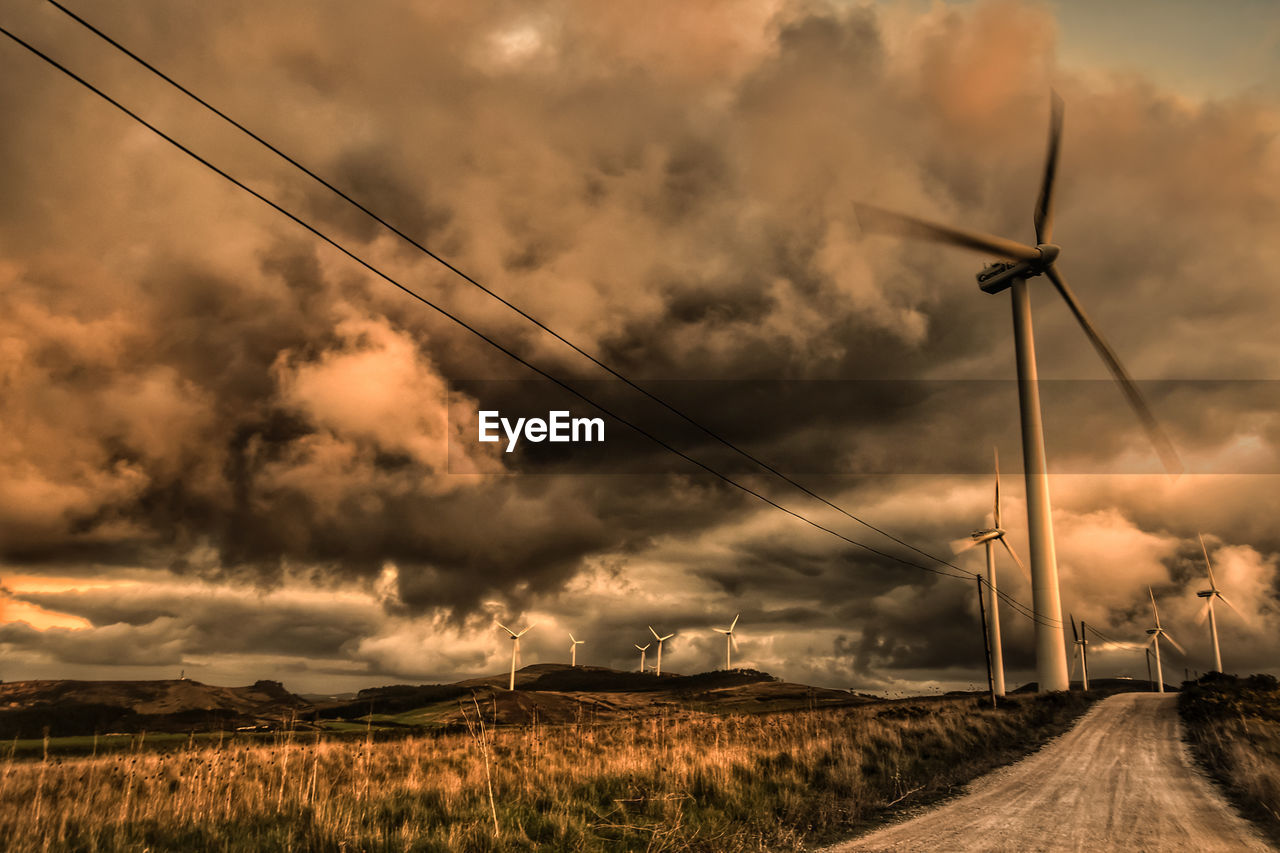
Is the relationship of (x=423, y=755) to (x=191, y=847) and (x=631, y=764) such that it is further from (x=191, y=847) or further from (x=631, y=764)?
(x=191, y=847)

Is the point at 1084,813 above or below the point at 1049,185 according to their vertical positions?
below

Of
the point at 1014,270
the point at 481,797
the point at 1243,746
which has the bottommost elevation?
the point at 1243,746

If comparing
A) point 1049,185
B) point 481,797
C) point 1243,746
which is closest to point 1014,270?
point 1049,185

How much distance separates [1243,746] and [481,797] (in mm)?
24154

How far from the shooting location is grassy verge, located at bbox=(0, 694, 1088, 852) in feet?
33.4

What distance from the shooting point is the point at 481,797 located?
535 inches

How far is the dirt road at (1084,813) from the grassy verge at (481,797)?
1.10 m

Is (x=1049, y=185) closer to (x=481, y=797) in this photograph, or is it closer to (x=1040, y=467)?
(x=1040, y=467)

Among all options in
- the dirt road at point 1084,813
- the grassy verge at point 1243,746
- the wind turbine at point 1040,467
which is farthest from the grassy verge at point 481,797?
the wind turbine at point 1040,467

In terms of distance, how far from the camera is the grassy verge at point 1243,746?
15867 millimetres

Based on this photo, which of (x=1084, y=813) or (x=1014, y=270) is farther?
(x=1014, y=270)

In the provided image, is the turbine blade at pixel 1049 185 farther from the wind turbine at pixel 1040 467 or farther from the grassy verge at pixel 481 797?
the grassy verge at pixel 481 797

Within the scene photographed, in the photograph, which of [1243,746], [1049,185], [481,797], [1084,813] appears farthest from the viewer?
[1049,185]

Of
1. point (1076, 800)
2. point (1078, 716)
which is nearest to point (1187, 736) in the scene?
point (1078, 716)
